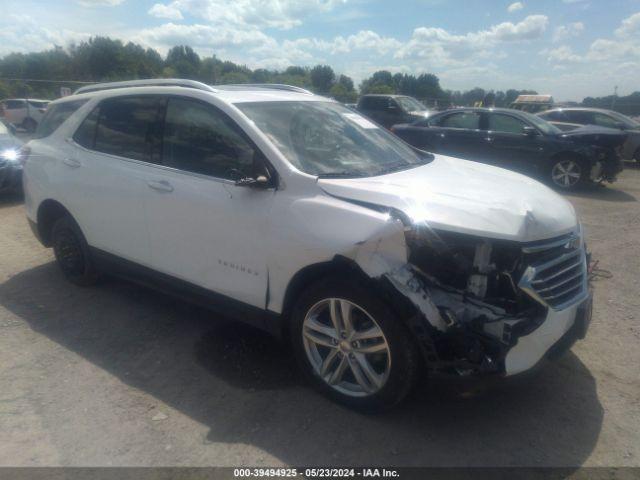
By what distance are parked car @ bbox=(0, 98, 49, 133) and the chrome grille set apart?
24.7 meters

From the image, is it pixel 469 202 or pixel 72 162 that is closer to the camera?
pixel 469 202

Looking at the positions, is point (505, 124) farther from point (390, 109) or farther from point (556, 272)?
point (556, 272)

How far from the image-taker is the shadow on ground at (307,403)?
2.62 m

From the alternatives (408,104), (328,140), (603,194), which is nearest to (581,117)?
(603,194)

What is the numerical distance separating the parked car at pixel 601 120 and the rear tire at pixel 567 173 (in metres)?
3.33

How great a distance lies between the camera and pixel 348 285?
2.73 meters

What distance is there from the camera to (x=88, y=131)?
432 centimetres

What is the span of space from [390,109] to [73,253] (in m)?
13.6

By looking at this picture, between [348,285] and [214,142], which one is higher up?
[214,142]

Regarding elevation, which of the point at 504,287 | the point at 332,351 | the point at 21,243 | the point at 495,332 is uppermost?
the point at 504,287

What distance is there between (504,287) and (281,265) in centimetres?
129

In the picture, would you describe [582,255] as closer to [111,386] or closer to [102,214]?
[111,386]

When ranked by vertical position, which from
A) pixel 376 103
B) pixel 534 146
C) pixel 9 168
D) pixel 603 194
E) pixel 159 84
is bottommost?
pixel 603 194

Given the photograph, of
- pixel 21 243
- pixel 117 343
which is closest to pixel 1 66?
pixel 21 243
